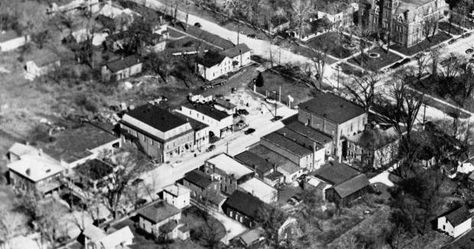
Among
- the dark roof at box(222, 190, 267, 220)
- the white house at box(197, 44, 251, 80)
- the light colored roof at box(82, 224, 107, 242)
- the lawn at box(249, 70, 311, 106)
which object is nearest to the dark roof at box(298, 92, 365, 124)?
the lawn at box(249, 70, 311, 106)

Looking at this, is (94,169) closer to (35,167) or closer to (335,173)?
(35,167)

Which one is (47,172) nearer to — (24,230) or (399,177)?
(24,230)

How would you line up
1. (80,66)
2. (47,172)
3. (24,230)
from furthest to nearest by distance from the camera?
(80,66), (47,172), (24,230)

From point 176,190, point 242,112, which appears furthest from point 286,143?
point 176,190

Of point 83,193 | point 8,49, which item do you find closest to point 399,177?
point 83,193

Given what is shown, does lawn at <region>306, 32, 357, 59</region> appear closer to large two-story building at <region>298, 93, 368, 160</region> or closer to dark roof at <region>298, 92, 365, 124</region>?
dark roof at <region>298, 92, 365, 124</region>

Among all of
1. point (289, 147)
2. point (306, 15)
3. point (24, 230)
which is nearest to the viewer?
point (24, 230)

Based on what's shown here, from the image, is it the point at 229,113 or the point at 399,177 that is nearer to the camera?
the point at 399,177
